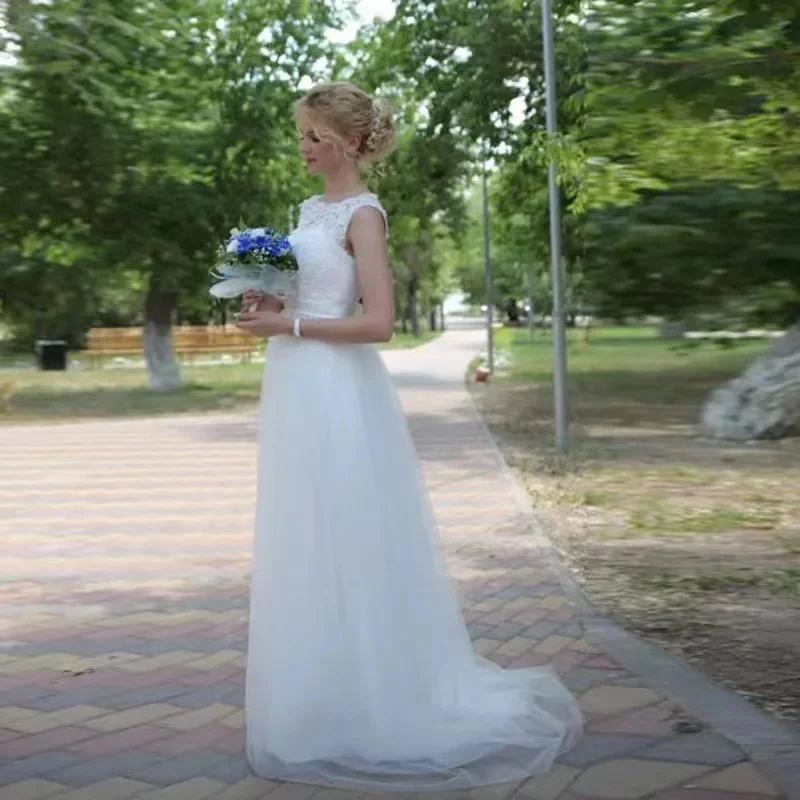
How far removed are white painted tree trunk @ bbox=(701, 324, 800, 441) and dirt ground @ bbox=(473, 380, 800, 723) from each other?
0.89 ft

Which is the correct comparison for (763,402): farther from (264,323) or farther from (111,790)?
(111,790)

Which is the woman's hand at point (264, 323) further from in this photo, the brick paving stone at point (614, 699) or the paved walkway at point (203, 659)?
the brick paving stone at point (614, 699)

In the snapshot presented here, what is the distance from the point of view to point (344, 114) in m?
3.46

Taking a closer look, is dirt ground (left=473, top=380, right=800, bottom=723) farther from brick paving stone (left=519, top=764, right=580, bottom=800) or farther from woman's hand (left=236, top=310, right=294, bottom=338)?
woman's hand (left=236, top=310, right=294, bottom=338)

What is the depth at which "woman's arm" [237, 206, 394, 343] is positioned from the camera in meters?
3.46

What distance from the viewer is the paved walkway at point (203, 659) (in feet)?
11.4

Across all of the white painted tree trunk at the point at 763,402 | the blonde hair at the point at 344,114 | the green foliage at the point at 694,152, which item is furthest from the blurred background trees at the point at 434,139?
the blonde hair at the point at 344,114

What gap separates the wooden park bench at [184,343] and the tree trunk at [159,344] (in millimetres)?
9019

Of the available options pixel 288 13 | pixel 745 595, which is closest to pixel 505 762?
pixel 745 595

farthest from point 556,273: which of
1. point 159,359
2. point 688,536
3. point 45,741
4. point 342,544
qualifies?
point 159,359

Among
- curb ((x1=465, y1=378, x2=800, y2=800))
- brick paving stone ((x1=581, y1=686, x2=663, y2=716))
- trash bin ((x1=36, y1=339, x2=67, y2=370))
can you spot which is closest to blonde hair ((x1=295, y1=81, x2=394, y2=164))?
brick paving stone ((x1=581, y1=686, x2=663, y2=716))

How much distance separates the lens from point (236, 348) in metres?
34.0

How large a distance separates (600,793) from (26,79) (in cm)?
1646

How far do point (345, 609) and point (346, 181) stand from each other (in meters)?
1.27
